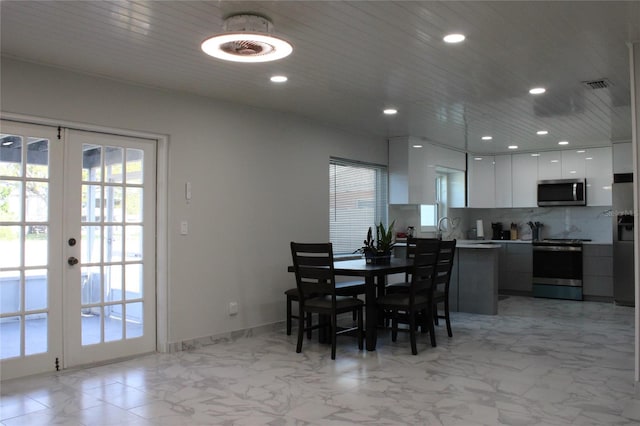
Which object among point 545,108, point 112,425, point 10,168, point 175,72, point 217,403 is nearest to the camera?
point 112,425

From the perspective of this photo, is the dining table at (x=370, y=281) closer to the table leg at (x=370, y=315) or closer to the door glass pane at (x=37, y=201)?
the table leg at (x=370, y=315)

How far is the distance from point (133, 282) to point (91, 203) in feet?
2.51

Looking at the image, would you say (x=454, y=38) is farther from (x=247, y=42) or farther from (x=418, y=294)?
(x=418, y=294)

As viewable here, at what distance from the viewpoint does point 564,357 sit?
4.32 meters

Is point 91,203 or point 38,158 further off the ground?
point 38,158

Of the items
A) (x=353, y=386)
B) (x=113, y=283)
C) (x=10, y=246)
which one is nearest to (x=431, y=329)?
(x=353, y=386)

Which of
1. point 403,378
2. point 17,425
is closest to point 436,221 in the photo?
point 403,378

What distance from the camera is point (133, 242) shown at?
14.6ft

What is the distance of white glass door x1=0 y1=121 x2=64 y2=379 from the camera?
3.70m

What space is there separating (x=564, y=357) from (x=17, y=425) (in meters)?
3.99

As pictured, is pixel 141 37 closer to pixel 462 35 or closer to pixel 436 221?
pixel 462 35

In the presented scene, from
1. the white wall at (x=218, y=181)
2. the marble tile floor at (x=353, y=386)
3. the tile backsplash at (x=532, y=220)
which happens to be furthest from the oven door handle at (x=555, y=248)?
the white wall at (x=218, y=181)

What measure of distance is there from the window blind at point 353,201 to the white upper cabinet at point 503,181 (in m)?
2.43

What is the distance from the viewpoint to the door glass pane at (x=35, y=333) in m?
3.79
